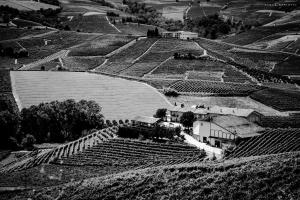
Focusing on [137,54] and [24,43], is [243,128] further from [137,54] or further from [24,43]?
[24,43]

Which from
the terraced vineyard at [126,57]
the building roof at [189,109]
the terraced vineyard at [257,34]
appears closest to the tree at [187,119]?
the building roof at [189,109]

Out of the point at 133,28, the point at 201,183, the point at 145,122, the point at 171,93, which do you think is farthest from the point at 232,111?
the point at 133,28

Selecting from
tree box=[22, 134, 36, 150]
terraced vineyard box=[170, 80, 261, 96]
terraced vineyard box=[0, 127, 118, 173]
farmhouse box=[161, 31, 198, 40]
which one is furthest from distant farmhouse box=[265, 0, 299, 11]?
tree box=[22, 134, 36, 150]

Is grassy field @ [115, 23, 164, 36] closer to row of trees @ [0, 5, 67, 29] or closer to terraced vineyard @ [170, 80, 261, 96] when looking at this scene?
row of trees @ [0, 5, 67, 29]

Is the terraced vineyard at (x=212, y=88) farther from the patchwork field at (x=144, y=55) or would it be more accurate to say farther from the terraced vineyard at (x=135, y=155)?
the terraced vineyard at (x=135, y=155)

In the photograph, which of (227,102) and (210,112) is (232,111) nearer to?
(210,112)

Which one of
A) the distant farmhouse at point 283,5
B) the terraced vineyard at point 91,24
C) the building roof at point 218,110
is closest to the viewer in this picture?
the building roof at point 218,110

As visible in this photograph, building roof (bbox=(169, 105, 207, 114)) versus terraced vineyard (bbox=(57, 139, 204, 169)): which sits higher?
building roof (bbox=(169, 105, 207, 114))
